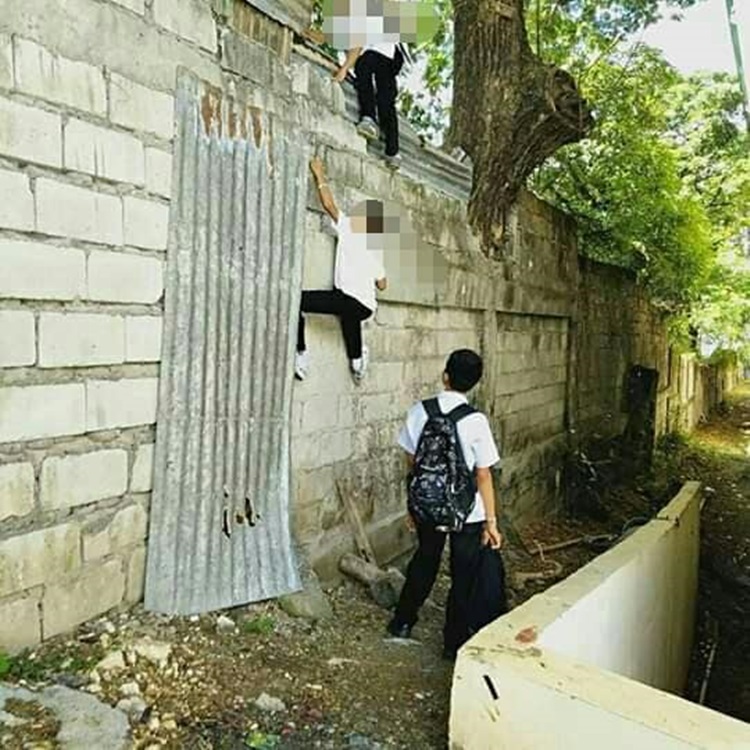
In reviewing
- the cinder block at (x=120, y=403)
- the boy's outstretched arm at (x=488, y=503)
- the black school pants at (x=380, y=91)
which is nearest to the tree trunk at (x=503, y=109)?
the black school pants at (x=380, y=91)

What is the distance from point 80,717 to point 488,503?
209 cm

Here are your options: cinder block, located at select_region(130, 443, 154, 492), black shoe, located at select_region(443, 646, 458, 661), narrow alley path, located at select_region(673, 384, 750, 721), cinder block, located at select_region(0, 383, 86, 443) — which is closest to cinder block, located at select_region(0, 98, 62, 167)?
cinder block, located at select_region(0, 383, 86, 443)

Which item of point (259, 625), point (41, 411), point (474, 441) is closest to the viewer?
point (41, 411)

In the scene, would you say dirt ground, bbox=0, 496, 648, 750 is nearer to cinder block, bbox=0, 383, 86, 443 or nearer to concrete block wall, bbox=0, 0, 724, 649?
concrete block wall, bbox=0, 0, 724, 649

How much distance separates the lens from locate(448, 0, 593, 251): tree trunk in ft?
22.7

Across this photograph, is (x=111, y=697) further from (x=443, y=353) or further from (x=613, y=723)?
(x=443, y=353)

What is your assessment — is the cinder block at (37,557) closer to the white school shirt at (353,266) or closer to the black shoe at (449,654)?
the black shoe at (449,654)

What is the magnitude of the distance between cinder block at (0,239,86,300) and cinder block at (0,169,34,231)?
0.07 meters

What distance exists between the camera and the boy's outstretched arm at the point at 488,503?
3814mm

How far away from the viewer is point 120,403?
3324mm

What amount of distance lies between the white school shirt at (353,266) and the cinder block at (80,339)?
1.59 m

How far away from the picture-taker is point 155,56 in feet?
11.1

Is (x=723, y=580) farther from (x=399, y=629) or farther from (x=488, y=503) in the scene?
(x=488, y=503)

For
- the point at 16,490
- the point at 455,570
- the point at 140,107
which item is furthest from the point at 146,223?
the point at 455,570
